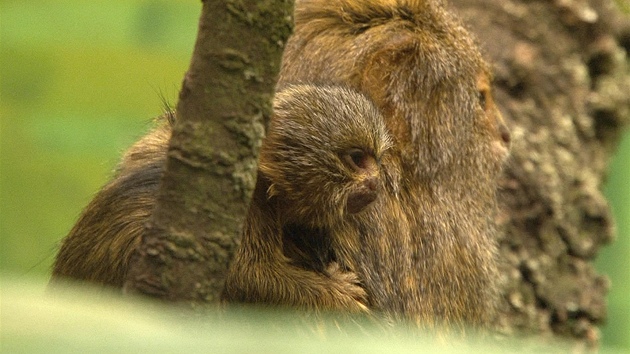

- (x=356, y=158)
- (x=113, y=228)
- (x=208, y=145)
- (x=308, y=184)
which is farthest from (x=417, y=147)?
(x=208, y=145)

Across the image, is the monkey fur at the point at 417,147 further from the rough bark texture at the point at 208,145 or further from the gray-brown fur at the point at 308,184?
the rough bark texture at the point at 208,145

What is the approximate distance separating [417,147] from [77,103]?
2.39m

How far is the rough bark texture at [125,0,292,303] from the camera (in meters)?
1.47

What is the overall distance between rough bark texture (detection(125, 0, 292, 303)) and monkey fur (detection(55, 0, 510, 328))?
0.93 m

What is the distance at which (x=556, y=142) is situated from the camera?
3932mm

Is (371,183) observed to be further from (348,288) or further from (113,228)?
(113,228)

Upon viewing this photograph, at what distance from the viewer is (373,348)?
2.21 ft

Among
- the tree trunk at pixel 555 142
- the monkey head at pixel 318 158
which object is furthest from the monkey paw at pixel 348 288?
the tree trunk at pixel 555 142

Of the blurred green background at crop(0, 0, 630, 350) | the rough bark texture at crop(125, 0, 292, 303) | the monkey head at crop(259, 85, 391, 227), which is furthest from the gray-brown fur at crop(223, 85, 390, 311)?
the blurred green background at crop(0, 0, 630, 350)

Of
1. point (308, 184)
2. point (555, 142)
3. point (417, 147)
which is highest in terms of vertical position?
point (555, 142)

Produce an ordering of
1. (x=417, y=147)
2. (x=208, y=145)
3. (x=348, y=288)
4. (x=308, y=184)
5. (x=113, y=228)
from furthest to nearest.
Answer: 1. (x=417, y=147)
2. (x=348, y=288)
3. (x=308, y=184)
4. (x=113, y=228)
5. (x=208, y=145)

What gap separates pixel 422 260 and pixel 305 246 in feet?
1.85

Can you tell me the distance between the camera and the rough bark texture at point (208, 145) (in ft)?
4.81

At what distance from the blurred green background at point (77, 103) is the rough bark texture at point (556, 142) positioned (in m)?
0.63
